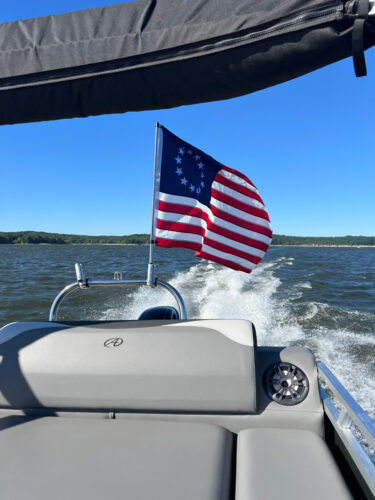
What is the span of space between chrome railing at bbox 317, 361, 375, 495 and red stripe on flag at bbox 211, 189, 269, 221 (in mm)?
1589

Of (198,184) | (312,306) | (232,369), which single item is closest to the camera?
(232,369)

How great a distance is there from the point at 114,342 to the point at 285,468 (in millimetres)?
935

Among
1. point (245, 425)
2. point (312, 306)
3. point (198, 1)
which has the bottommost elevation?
point (312, 306)

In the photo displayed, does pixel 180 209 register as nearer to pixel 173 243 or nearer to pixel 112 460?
pixel 173 243

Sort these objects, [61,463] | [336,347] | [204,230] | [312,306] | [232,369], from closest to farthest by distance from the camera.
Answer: [61,463] → [232,369] → [204,230] → [336,347] → [312,306]

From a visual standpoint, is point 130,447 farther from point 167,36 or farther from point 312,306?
point 312,306

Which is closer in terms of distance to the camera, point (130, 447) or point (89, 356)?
point (130, 447)

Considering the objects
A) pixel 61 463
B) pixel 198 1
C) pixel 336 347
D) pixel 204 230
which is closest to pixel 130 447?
pixel 61 463

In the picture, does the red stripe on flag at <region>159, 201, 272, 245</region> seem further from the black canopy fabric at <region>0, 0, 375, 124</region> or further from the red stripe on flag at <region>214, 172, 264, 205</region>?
the black canopy fabric at <region>0, 0, 375, 124</region>

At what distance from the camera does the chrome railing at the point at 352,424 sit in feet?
3.88

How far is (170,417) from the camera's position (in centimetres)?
163

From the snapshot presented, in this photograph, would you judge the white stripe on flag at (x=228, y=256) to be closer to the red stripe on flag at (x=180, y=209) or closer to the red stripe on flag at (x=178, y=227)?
the red stripe on flag at (x=178, y=227)

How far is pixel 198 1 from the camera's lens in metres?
1.02

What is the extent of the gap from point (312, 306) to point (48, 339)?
23.4 feet
